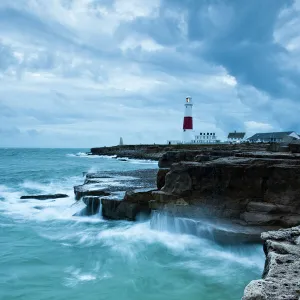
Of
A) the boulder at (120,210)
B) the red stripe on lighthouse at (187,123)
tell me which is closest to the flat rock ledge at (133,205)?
the boulder at (120,210)

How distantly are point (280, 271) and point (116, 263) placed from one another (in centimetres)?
624

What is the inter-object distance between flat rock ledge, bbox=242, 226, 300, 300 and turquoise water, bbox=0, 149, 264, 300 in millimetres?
2711

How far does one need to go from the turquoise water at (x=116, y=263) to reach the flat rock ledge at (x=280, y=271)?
271 cm

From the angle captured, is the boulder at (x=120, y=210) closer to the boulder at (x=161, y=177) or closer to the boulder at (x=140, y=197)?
the boulder at (x=140, y=197)

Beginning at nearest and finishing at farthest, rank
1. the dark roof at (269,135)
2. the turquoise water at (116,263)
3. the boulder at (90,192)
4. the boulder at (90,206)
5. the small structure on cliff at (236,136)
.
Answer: the turquoise water at (116,263) → the boulder at (90,206) → the boulder at (90,192) → the dark roof at (269,135) → the small structure on cliff at (236,136)

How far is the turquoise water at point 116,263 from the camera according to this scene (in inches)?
300

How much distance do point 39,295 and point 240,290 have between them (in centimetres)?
441

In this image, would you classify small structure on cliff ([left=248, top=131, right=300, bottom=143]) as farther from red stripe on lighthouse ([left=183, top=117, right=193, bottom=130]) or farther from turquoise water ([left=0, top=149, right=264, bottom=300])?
turquoise water ([left=0, top=149, right=264, bottom=300])

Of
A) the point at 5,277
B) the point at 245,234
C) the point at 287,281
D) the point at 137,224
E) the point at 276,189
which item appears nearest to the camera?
the point at 287,281

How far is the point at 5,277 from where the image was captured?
27.8 feet

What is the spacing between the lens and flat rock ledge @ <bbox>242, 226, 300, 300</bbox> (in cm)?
327

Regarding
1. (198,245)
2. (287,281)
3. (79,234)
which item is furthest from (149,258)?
(287,281)

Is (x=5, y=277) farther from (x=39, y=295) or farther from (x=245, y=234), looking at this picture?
(x=245, y=234)

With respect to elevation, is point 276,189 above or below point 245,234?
above
